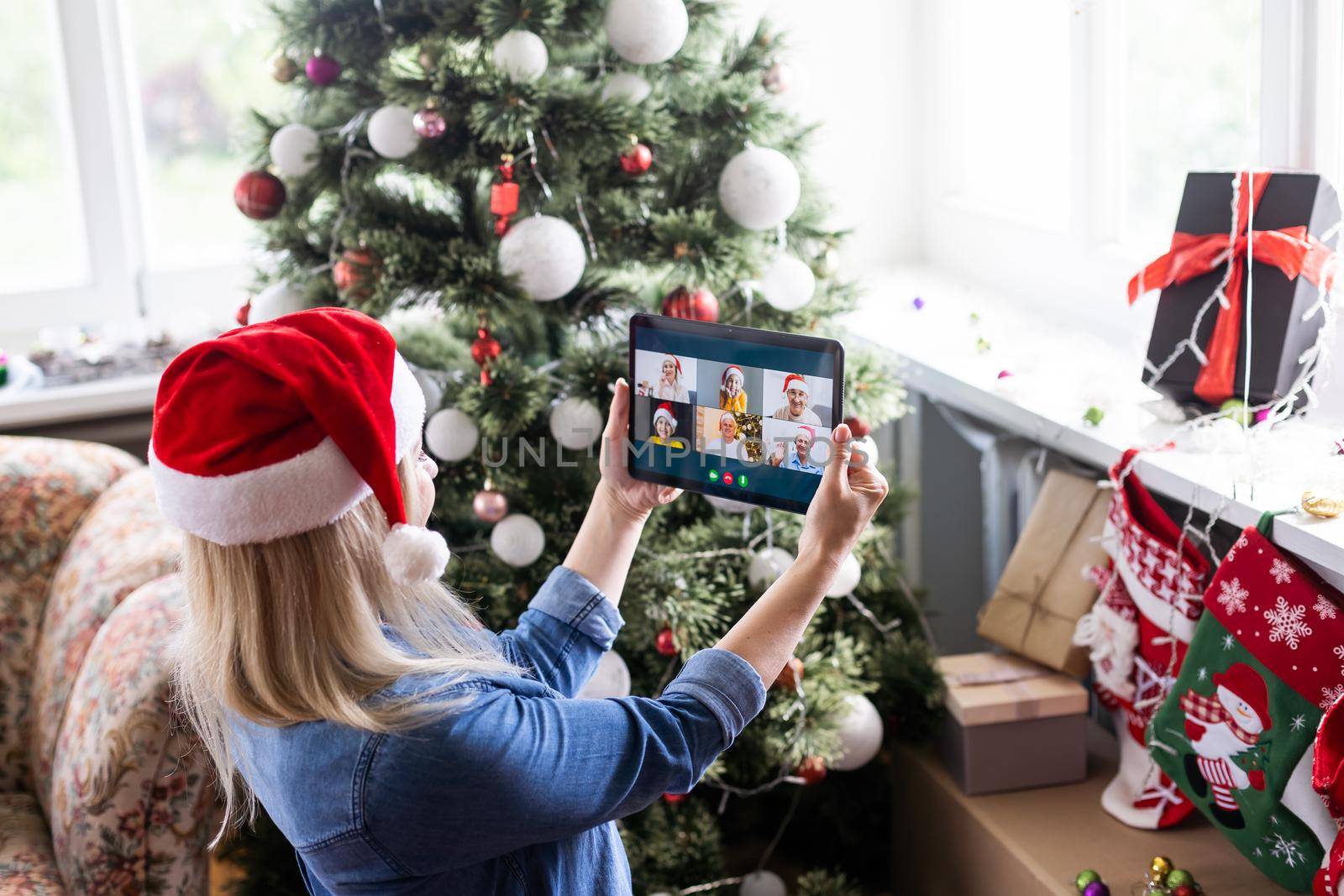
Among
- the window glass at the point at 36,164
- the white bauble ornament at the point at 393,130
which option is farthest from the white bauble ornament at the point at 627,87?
the window glass at the point at 36,164

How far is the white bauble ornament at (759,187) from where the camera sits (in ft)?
4.48

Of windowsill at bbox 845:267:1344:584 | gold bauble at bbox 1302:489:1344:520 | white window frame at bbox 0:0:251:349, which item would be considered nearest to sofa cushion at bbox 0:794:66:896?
white window frame at bbox 0:0:251:349

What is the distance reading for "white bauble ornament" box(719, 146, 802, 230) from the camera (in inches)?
53.7

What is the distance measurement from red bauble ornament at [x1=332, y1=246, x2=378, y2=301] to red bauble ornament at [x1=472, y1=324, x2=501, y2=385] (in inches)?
5.6

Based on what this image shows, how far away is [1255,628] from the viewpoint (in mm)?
1108

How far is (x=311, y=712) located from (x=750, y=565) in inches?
28.0

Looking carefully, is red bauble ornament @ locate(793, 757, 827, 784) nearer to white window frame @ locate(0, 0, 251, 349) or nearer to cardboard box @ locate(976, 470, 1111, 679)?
cardboard box @ locate(976, 470, 1111, 679)

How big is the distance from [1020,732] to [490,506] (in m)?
0.69

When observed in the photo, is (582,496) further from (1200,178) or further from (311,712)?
(1200,178)

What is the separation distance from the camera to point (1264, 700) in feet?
3.63

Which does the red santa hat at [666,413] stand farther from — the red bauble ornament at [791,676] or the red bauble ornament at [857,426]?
the red bauble ornament at [791,676]

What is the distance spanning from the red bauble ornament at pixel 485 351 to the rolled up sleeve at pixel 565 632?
34 centimetres

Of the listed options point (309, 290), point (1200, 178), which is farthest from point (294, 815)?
point (1200, 178)

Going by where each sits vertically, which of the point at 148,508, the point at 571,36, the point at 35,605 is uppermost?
the point at 571,36
